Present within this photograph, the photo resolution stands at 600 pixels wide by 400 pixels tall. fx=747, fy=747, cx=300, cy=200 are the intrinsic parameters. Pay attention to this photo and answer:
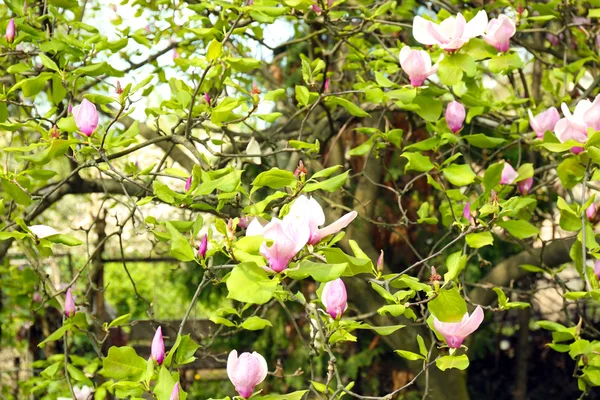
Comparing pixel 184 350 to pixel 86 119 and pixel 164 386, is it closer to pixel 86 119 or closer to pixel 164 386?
pixel 164 386

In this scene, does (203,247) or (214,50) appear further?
(214,50)

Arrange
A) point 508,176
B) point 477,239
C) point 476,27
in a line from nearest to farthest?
1. point 476,27
2. point 477,239
3. point 508,176

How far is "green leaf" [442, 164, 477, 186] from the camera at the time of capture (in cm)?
182

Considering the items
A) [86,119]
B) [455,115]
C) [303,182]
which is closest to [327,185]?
[303,182]

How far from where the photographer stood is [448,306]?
125 centimetres

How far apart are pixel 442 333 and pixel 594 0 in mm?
1293

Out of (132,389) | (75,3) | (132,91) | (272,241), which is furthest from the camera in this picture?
(75,3)

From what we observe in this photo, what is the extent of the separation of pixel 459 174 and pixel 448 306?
67 centimetres

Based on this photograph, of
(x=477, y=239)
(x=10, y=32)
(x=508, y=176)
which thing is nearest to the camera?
(x=477, y=239)

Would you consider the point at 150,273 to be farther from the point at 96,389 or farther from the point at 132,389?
the point at 132,389

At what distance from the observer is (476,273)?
4078 millimetres

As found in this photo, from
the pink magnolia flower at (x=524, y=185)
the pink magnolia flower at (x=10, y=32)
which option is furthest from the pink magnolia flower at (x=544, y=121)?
the pink magnolia flower at (x=10, y=32)

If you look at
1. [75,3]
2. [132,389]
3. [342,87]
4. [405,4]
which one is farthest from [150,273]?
[132,389]

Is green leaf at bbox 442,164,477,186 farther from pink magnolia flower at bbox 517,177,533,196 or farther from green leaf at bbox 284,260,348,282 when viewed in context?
green leaf at bbox 284,260,348,282
